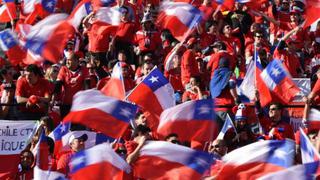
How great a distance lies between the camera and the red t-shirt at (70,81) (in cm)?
1953

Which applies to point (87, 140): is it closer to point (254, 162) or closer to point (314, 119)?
point (314, 119)

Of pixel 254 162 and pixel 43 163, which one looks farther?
pixel 43 163

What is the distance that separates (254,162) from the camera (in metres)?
14.3


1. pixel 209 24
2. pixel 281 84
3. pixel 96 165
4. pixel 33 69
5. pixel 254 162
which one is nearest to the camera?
pixel 254 162

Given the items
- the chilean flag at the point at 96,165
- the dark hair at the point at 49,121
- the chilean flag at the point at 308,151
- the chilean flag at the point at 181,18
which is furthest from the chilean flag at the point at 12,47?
the chilean flag at the point at 308,151

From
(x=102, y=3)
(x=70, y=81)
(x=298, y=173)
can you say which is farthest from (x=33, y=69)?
(x=298, y=173)

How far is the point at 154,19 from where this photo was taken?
23328 mm

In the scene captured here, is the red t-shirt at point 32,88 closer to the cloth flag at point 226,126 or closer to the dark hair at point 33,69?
the dark hair at point 33,69

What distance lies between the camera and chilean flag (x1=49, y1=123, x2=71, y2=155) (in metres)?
17.9

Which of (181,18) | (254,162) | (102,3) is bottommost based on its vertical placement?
(102,3)

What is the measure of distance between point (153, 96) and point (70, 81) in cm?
286

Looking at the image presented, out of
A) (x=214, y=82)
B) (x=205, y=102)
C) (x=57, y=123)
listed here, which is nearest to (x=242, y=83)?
(x=214, y=82)

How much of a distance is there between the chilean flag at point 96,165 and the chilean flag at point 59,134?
9.65 feet

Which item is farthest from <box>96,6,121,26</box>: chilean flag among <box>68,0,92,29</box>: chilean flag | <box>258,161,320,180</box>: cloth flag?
<box>258,161,320,180</box>: cloth flag
